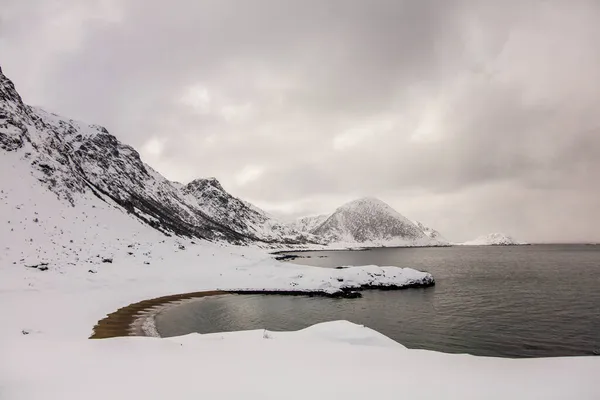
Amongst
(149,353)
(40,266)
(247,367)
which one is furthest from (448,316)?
(40,266)

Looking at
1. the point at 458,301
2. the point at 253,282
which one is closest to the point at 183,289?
the point at 253,282

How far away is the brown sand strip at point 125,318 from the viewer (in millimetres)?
22047

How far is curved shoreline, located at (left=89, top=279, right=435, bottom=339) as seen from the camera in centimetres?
2302

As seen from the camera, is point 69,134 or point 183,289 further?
point 69,134

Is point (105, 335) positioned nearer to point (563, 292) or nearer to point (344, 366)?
point (344, 366)

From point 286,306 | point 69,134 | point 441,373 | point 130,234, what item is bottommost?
point 286,306

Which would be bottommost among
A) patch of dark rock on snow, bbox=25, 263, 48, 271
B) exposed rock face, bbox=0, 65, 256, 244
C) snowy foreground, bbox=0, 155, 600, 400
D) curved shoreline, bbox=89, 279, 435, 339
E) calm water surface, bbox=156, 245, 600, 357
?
calm water surface, bbox=156, 245, 600, 357

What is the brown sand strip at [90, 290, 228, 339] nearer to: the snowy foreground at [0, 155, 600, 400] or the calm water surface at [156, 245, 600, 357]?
the snowy foreground at [0, 155, 600, 400]

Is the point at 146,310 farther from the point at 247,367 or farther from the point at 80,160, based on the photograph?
the point at 80,160

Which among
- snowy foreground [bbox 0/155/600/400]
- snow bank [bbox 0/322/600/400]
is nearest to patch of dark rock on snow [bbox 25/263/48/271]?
snowy foreground [bbox 0/155/600/400]

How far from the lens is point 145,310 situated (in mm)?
32250

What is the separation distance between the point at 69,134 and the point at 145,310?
136454 mm

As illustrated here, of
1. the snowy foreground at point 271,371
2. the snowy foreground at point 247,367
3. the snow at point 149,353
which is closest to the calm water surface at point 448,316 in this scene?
the snow at point 149,353

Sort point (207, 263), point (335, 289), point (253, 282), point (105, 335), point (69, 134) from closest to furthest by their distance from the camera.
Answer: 1. point (105, 335)
2. point (335, 289)
3. point (253, 282)
4. point (207, 263)
5. point (69, 134)
